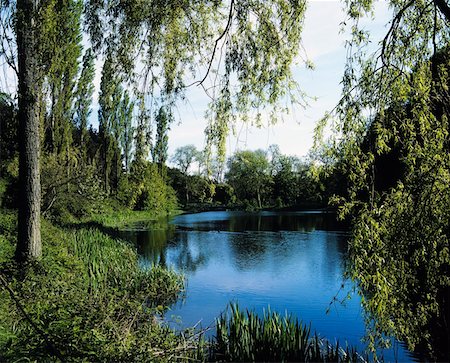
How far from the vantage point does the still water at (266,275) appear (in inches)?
315

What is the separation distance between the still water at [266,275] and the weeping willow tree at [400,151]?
16.7 inches

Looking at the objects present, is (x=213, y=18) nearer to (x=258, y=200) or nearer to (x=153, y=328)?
(x=153, y=328)

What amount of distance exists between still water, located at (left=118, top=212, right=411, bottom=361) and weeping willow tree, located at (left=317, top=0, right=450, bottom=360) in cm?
42

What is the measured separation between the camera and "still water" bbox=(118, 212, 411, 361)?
8.00 metres

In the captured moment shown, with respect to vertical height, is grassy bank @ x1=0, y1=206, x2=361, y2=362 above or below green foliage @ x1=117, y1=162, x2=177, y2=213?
below

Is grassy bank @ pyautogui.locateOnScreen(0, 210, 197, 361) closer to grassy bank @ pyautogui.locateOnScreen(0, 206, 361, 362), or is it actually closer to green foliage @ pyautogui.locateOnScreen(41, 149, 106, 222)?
grassy bank @ pyautogui.locateOnScreen(0, 206, 361, 362)

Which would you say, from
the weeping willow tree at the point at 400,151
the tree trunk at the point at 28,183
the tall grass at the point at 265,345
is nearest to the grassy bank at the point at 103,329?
the tall grass at the point at 265,345

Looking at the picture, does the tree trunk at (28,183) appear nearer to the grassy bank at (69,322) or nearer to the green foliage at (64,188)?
the grassy bank at (69,322)

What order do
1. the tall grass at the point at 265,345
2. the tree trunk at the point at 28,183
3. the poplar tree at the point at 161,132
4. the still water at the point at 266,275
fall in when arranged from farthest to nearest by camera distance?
the still water at the point at 266,275
the tree trunk at the point at 28,183
the tall grass at the point at 265,345
the poplar tree at the point at 161,132

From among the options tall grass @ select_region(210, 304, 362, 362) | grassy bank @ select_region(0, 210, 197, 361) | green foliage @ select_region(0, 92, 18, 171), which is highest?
green foliage @ select_region(0, 92, 18, 171)

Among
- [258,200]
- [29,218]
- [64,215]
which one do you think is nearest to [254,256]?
[64,215]

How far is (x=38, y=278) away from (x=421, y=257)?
4810 mm

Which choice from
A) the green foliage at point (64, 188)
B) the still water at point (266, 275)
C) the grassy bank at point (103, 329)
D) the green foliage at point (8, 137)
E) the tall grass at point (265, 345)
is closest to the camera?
the grassy bank at point (103, 329)

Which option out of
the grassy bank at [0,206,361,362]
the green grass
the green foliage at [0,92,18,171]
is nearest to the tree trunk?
the grassy bank at [0,206,361,362]
